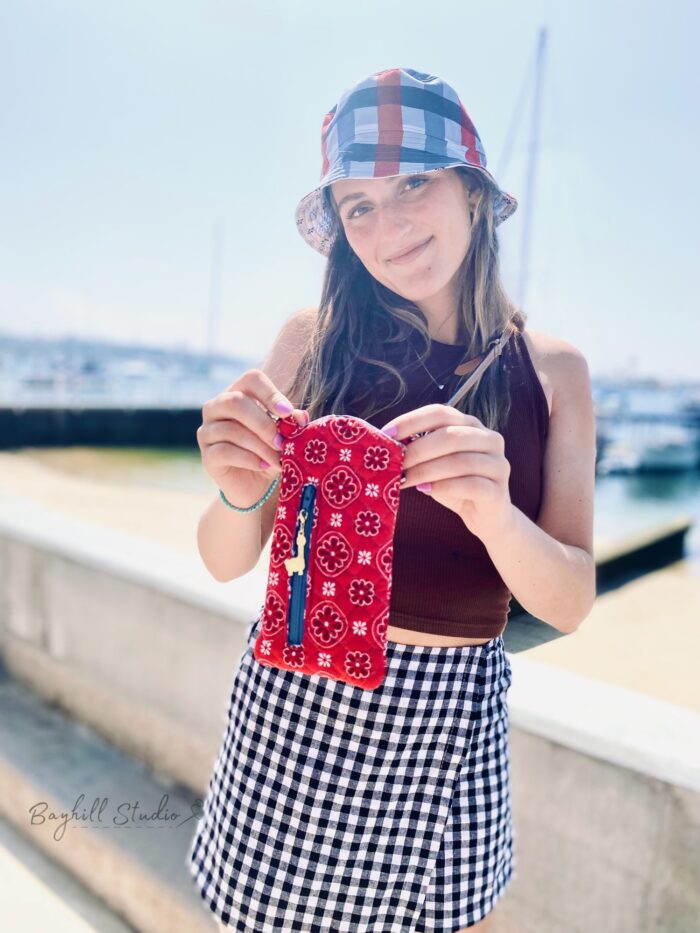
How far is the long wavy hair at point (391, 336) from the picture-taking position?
1.31m

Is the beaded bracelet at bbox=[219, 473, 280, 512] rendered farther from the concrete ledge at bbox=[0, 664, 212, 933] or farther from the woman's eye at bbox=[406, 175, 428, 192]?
the concrete ledge at bbox=[0, 664, 212, 933]

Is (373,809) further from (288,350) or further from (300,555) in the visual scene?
(288,350)

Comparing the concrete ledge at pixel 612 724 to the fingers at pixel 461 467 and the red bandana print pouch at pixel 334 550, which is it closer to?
the red bandana print pouch at pixel 334 550

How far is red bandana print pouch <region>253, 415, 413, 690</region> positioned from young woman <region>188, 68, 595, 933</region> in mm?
80

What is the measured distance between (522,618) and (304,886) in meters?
0.61

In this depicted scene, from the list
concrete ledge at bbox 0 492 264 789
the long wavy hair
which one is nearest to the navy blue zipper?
the long wavy hair

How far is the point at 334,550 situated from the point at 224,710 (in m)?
1.58

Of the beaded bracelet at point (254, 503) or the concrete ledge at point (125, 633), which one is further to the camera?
the concrete ledge at point (125, 633)

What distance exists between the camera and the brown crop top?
126 centimetres

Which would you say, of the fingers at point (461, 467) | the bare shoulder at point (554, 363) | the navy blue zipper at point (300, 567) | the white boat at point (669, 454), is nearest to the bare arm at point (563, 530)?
the bare shoulder at point (554, 363)

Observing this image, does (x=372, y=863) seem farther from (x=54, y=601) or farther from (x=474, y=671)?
(x=54, y=601)

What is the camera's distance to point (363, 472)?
1108 mm

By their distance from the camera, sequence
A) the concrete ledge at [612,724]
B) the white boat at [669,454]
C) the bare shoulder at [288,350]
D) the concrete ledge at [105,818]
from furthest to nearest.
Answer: the white boat at [669,454], the concrete ledge at [105,818], the concrete ledge at [612,724], the bare shoulder at [288,350]

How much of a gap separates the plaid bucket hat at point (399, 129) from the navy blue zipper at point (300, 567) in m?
0.56
